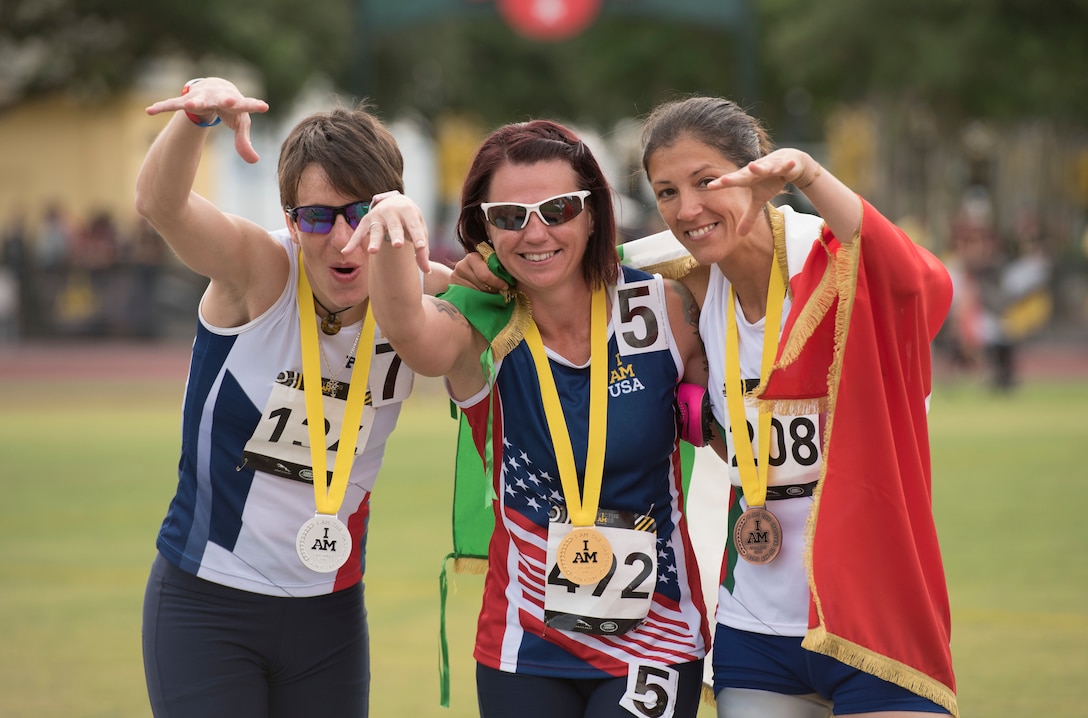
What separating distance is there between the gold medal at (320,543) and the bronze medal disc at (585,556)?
70 centimetres

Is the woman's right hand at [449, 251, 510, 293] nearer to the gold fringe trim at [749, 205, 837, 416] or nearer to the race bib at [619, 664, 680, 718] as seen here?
the gold fringe trim at [749, 205, 837, 416]

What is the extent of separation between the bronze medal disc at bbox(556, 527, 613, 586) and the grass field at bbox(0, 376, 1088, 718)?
3.04 metres

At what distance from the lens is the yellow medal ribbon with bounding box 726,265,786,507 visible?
364 cm

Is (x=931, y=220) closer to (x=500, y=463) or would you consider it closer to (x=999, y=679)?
(x=999, y=679)

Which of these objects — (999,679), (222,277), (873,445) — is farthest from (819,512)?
(999,679)

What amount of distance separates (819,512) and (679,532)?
15.8 inches

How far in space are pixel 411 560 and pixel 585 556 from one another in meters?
6.02

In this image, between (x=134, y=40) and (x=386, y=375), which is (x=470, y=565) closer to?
(x=386, y=375)

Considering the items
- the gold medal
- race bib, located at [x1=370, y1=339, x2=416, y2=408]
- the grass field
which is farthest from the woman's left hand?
the grass field

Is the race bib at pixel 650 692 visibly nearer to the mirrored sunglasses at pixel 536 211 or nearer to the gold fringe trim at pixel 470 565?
the gold fringe trim at pixel 470 565

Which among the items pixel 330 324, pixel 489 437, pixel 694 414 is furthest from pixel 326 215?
pixel 694 414

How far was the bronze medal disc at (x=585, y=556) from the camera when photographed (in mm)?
3494

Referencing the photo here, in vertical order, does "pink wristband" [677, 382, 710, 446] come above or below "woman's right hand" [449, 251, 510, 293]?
below

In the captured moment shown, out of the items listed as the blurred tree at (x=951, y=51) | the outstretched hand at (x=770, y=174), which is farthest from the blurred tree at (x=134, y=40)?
the outstretched hand at (x=770, y=174)
